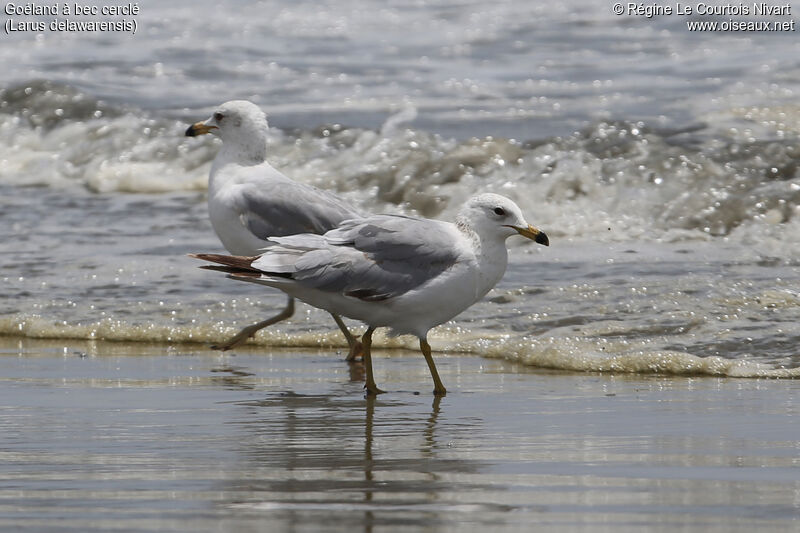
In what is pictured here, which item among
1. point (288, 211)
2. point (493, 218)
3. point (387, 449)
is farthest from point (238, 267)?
point (288, 211)

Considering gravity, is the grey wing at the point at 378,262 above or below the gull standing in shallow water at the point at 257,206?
below

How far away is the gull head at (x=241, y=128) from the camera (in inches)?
312

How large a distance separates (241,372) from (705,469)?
10.1ft

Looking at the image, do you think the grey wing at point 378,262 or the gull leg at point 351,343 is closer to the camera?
the grey wing at point 378,262

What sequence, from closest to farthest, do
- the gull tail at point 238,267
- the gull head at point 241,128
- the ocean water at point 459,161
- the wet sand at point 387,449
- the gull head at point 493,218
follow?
the wet sand at point 387,449 → the gull tail at point 238,267 → the gull head at point 493,218 → the ocean water at point 459,161 → the gull head at point 241,128

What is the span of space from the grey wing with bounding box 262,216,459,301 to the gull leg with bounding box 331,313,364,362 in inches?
46.5

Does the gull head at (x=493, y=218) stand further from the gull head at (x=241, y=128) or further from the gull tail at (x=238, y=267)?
the gull head at (x=241, y=128)

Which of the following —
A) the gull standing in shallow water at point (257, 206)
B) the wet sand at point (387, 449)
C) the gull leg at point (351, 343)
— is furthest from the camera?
the gull standing in shallow water at point (257, 206)

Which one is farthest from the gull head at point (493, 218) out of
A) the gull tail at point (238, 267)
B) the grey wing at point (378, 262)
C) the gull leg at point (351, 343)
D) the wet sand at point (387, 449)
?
the gull leg at point (351, 343)

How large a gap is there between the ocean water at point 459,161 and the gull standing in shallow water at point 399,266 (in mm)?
945

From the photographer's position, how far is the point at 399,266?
5938mm

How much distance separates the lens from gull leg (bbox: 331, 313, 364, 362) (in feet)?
23.7

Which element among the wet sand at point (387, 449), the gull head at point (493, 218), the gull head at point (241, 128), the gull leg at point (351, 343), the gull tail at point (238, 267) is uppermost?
the gull head at point (241, 128)

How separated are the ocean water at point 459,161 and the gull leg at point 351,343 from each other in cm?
23
